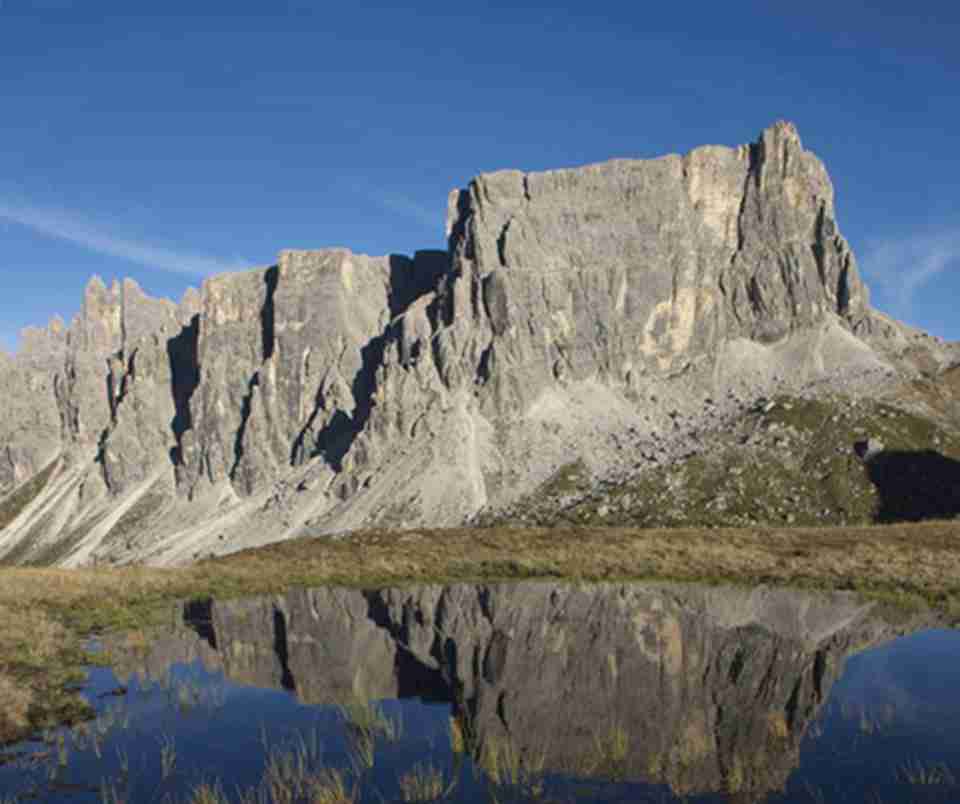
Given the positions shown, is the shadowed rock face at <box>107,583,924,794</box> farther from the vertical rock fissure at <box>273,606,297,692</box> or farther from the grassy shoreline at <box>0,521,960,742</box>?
the grassy shoreline at <box>0,521,960,742</box>

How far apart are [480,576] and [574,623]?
16.2 metres

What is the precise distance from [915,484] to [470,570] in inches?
6845

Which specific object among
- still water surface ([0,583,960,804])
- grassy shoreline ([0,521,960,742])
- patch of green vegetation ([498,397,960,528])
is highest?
patch of green vegetation ([498,397,960,528])

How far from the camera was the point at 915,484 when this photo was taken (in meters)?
186

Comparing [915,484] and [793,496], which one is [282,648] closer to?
[793,496]

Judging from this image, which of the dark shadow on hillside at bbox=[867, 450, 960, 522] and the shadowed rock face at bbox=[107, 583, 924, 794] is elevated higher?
the dark shadow on hillside at bbox=[867, 450, 960, 522]

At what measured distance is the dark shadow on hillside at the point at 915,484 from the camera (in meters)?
178

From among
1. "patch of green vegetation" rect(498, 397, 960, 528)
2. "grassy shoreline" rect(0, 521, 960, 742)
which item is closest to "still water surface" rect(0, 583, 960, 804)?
"grassy shoreline" rect(0, 521, 960, 742)

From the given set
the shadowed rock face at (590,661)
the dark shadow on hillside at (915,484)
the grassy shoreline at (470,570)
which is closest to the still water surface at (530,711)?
the shadowed rock face at (590,661)

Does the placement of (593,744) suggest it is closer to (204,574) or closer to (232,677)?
(232,677)

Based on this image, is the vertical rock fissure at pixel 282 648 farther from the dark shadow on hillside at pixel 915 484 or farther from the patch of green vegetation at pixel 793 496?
the dark shadow on hillside at pixel 915 484

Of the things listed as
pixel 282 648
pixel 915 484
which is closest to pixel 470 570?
pixel 282 648

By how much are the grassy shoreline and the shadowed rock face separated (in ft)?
13.0

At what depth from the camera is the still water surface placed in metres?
15.8
